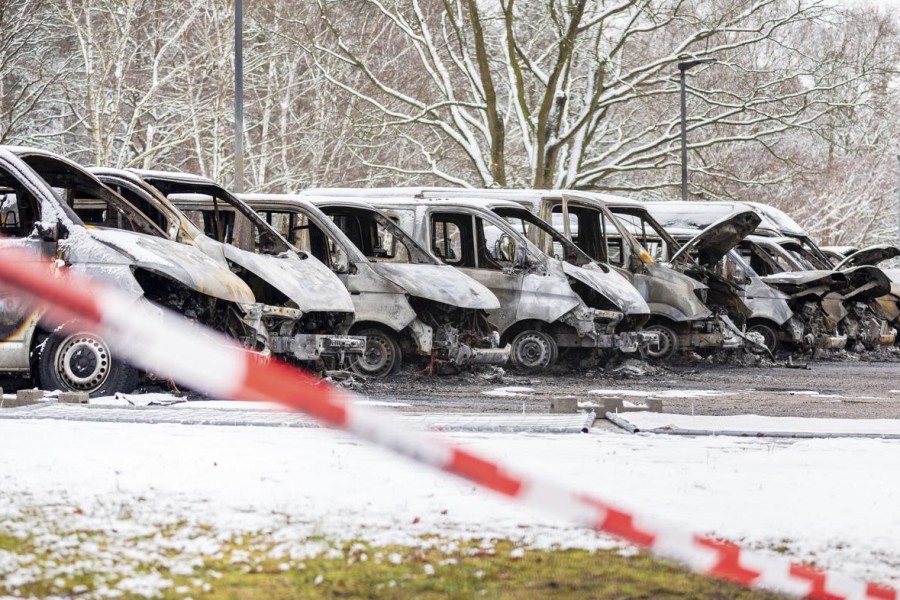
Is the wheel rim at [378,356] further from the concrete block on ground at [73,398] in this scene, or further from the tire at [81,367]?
the concrete block on ground at [73,398]

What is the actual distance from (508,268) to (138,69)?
64.1ft

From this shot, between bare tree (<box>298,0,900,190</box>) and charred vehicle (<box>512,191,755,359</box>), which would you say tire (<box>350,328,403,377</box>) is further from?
bare tree (<box>298,0,900,190</box>)

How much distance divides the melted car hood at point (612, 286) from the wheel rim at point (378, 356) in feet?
8.30

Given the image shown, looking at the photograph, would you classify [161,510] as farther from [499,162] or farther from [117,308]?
[499,162]

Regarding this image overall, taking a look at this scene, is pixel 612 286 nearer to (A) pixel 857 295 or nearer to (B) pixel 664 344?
(B) pixel 664 344

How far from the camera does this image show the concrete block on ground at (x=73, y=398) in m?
9.52

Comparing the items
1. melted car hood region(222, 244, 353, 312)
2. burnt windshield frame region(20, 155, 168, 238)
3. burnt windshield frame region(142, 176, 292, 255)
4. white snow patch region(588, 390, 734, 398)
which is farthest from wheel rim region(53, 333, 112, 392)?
white snow patch region(588, 390, 734, 398)

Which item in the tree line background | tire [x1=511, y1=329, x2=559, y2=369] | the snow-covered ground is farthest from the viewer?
the tree line background

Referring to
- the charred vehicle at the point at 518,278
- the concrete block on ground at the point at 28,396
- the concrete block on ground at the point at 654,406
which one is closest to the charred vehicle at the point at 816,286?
the charred vehicle at the point at 518,278

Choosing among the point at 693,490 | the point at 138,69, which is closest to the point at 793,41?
the point at 138,69

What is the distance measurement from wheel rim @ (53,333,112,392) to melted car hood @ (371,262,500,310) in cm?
386

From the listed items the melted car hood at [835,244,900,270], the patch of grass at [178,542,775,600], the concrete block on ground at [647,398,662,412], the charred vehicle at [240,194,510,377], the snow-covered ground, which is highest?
the melted car hood at [835,244,900,270]

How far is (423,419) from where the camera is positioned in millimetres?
9156

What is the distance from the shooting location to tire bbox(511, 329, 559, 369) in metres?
15.9
